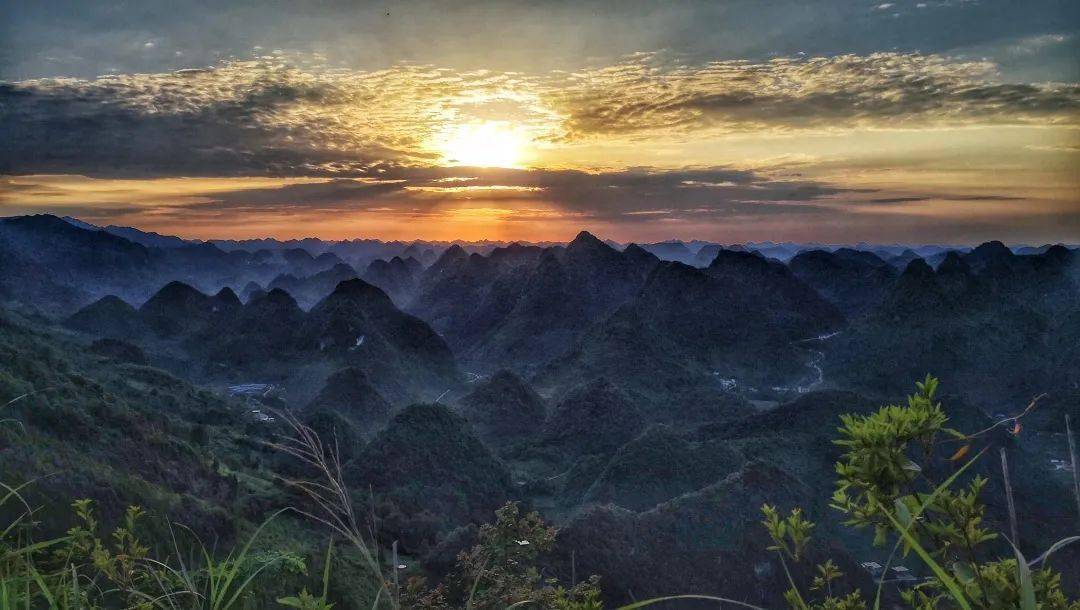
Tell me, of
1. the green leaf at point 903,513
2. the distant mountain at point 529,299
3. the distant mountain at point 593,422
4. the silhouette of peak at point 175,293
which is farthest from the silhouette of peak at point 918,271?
the silhouette of peak at point 175,293

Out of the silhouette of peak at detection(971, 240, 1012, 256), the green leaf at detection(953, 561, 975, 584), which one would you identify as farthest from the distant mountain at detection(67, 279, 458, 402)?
the silhouette of peak at detection(971, 240, 1012, 256)

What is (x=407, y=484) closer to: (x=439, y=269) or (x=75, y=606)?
(x=75, y=606)

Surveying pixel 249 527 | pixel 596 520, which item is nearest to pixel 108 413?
pixel 249 527

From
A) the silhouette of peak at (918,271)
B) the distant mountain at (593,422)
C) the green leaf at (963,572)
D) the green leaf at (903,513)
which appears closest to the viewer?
the green leaf at (903,513)

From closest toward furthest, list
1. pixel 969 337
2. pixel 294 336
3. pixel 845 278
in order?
1. pixel 969 337
2. pixel 294 336
3. pixel 845 278

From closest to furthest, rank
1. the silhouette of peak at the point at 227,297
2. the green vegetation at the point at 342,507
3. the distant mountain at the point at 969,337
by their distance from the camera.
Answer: the green vegetation at the point at 342,507 → the distant mountain at the point at 969,337 → the silhouette of peak at the point at 227,297

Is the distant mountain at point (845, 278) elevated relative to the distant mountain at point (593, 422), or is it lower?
elevated

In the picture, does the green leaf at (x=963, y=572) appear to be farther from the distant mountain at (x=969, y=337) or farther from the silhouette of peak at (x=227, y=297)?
the silhouette of peak at (x=227, y=297)

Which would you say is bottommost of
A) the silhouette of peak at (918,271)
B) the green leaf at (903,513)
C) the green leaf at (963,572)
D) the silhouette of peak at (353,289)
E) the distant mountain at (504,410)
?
the distant mountain at (504,410)

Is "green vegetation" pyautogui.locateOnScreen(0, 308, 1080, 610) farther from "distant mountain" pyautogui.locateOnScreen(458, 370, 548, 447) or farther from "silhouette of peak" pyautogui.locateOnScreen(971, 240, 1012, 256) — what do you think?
"silhouette of peak" pyautogui.locateOnScreen(971, 240, 1012, 256)

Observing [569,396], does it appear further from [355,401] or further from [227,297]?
[227,297]

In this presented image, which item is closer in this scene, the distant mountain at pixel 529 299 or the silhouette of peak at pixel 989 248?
the distant mountain at pixel 529 299

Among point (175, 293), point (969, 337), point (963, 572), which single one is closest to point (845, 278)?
point (969, 337)
